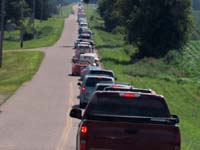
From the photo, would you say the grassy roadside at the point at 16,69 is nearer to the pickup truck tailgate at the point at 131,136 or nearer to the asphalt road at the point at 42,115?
the asphalt road at the point at 42,115

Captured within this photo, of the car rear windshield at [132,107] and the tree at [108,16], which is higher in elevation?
the car rear windshield at [132,107]

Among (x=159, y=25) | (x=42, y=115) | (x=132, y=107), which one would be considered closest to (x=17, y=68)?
(x=159, y=25)

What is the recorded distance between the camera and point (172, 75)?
60781mm

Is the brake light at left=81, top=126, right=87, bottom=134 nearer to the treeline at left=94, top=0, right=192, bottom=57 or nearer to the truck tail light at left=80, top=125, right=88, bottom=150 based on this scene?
the truck tail light at left=80, top=125, right=88, bottom=150

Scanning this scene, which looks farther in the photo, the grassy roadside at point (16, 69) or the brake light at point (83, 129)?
the grassy roadside at point (16, 69)

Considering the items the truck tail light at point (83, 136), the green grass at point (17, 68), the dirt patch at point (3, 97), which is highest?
the truck tail light at point (83, 136)

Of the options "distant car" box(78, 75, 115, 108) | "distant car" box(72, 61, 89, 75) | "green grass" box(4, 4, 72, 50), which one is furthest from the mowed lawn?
"distant car" box(78, 75, 115, 108)

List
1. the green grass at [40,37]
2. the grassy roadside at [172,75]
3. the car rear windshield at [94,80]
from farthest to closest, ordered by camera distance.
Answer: the green grass at [40,37] → the grassy roadside at [172,75] → the car rear windshield at [94,80]

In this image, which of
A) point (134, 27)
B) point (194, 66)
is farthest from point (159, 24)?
point (194, 66)

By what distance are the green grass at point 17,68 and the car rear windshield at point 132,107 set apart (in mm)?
28676

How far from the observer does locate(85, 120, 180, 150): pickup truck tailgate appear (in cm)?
1321

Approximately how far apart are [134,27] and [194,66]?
8.08 m

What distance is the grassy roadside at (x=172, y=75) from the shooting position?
124ft

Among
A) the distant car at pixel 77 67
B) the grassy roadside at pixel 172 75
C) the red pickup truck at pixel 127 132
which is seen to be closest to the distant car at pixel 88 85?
the grassy roadside at pixel 172 75
